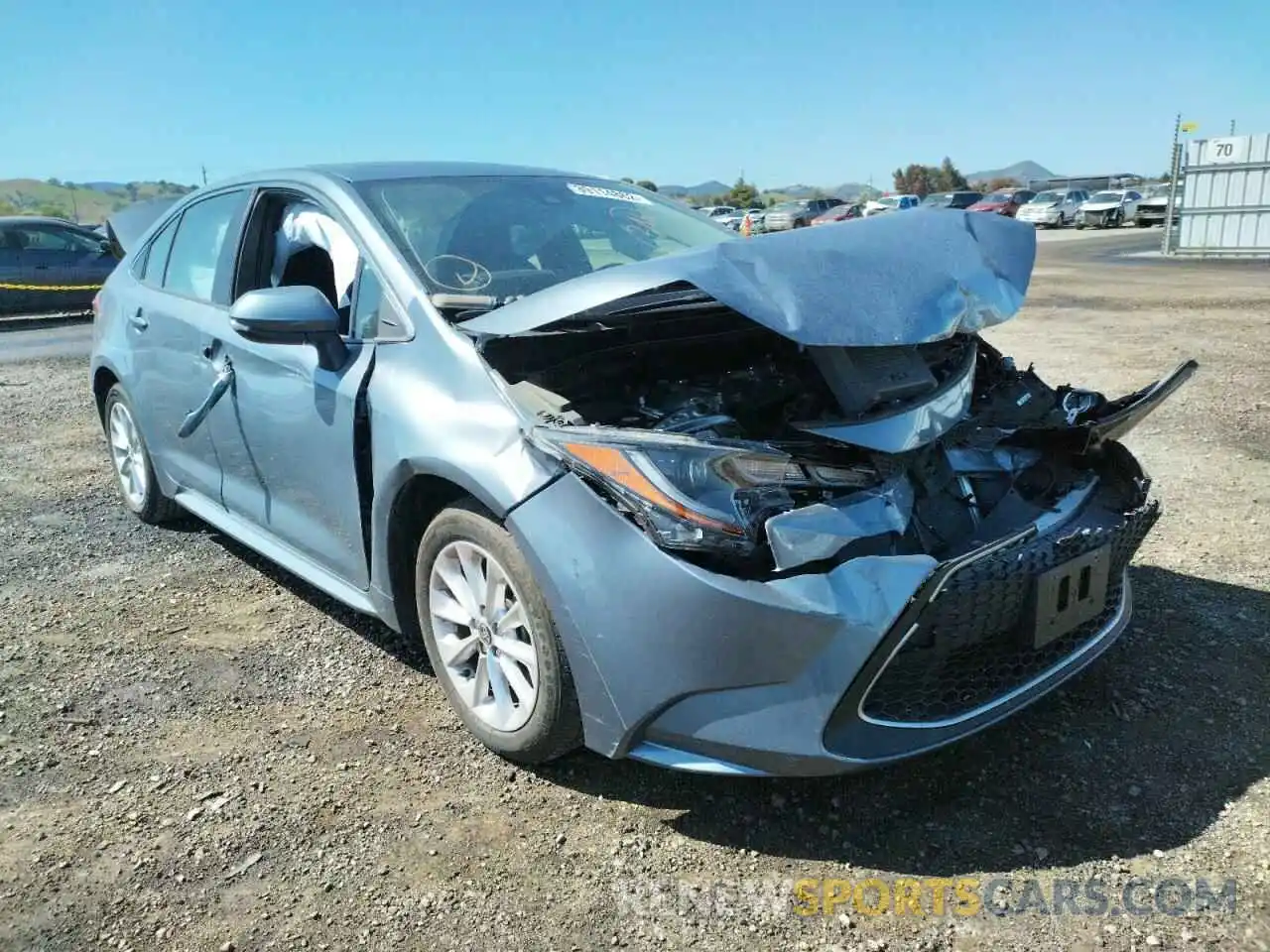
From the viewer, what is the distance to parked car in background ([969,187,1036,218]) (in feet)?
119

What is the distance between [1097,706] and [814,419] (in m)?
1.25

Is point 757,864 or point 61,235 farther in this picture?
point 61,235

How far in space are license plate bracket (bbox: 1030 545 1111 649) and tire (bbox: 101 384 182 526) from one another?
390 centimetres

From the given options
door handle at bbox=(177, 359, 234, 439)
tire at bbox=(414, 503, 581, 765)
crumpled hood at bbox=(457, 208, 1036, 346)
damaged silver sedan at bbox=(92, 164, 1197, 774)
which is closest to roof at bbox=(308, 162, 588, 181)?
damaged silver sedan at bbox=(92, 164, 1197, 774)

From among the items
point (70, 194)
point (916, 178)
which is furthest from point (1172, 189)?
point (70, 194)

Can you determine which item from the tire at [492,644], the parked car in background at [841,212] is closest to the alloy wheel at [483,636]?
the tire at [492,644]

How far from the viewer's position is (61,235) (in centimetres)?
1461

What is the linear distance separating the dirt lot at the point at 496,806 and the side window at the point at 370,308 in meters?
1.16

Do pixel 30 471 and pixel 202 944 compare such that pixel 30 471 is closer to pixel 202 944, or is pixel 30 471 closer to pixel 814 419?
pixel 202 944

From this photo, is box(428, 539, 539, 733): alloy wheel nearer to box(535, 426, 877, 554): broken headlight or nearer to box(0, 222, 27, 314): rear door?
box(535, 426, 877, 554): broken headlight

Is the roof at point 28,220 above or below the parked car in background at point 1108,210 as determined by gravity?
above

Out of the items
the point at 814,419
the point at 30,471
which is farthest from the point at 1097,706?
the point at 30,471

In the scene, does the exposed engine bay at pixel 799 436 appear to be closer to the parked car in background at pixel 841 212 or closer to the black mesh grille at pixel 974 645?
the black mesh grille at pixel 974 645

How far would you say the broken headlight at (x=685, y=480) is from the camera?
2250mm
